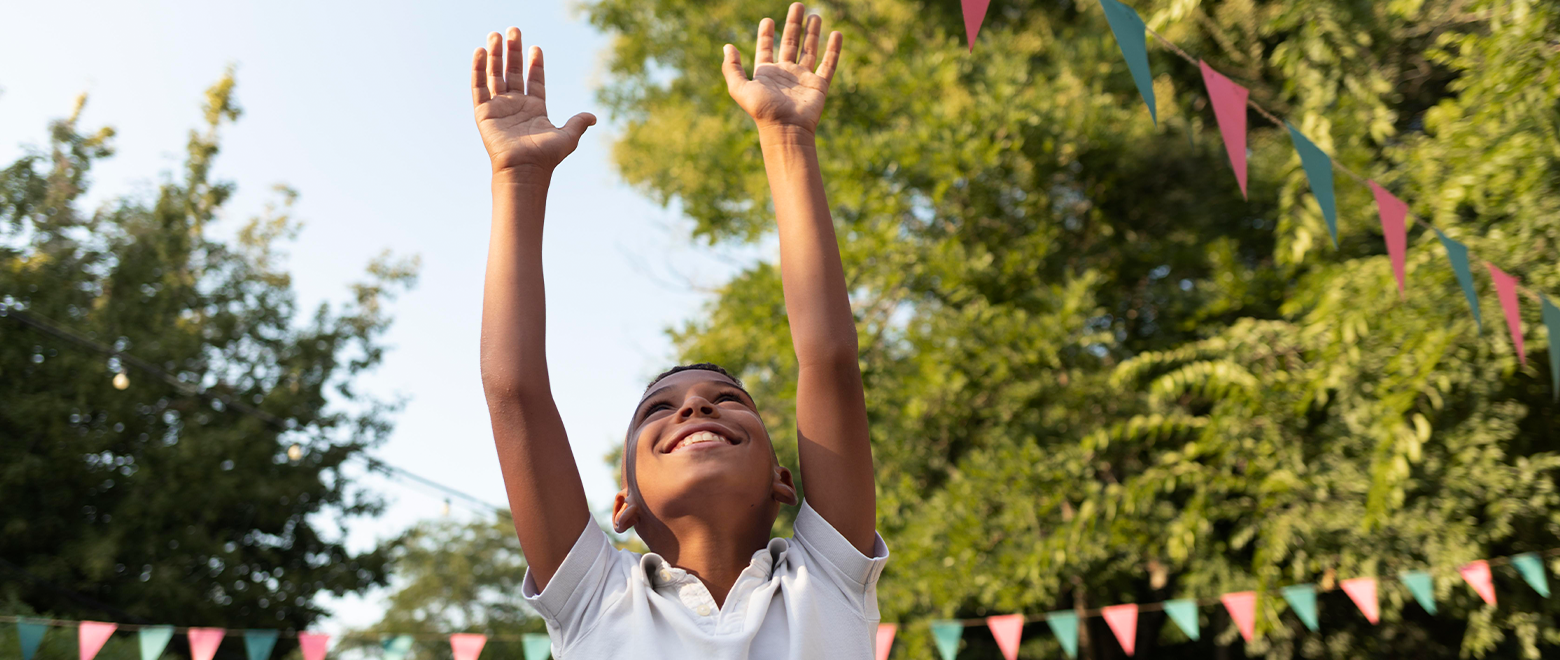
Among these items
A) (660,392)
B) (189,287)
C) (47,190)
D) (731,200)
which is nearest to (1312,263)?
(731,200)

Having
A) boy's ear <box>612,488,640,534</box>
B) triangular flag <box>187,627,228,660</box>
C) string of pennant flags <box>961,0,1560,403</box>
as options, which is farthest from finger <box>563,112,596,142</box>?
triangular flag <box>187,627,228,660</box>

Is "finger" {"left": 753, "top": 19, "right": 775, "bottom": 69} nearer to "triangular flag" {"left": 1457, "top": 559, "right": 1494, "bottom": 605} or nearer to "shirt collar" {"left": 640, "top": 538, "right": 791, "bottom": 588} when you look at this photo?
"shirt collar" {"left": 640, "top": 538, "right": 791, "bottom": 588}

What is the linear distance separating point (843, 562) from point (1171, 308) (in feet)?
27.5

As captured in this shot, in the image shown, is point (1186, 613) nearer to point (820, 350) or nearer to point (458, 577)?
point (820, 350)

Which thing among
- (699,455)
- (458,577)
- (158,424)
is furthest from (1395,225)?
(458,577)

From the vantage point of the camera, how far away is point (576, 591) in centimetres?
137

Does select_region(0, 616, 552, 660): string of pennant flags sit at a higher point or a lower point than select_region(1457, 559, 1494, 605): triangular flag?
higher

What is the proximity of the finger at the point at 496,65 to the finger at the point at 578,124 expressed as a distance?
116 mm

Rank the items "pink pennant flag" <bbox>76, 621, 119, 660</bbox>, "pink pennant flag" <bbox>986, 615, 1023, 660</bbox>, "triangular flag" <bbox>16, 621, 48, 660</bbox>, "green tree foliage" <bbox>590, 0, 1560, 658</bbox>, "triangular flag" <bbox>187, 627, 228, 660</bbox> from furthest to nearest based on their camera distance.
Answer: "pink pennant flag" <bbox>986, 615, 1023, 660</bbox> → "green tree foliage" <bbox>590, 0, 1560, 658</bbox> → "triangular flag" <bbox>187, 627, 228, 660</bbox> → "triangular flag" <bbox>16, 621, 48, 660</bbox> → "pink pennant flag" <bbox>76, 621, 119, 660</bbox>

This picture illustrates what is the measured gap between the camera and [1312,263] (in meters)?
7.77

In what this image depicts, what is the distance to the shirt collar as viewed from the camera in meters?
1.45

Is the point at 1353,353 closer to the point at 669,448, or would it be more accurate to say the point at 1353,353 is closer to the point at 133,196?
the point at 669,448

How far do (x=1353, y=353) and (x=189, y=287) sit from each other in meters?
12.0

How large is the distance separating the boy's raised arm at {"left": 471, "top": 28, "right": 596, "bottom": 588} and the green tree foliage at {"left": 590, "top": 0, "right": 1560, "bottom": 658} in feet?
15.3
